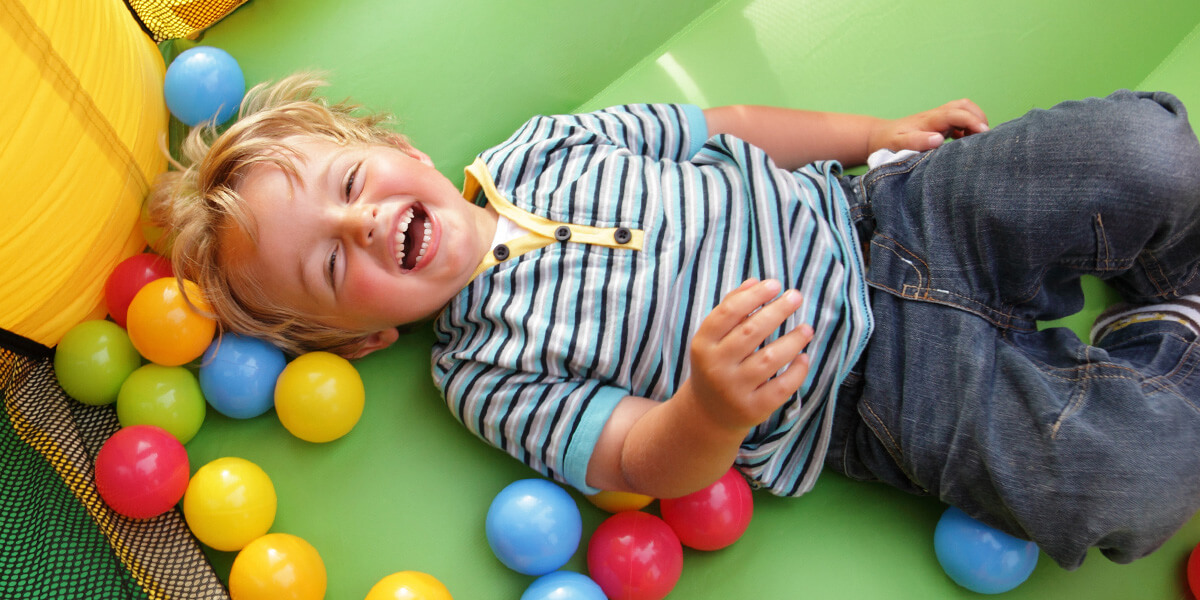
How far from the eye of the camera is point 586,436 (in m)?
1.02

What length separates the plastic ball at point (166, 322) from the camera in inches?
43.8

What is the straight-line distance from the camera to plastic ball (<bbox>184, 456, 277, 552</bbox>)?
1.09m

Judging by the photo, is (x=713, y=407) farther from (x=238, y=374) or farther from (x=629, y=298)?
(x=238, y=374)

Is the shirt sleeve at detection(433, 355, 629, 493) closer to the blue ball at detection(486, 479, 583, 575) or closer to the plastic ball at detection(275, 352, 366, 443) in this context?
the blue ball at detection(486, 479, 583, 575)

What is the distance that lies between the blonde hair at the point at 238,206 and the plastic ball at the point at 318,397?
0.15 feet

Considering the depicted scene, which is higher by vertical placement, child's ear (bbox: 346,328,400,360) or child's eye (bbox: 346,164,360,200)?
child's eye (bbox: 346,164,360,200)

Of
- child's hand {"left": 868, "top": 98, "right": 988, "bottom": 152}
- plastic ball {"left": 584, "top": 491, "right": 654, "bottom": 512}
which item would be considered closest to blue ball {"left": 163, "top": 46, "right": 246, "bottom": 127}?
plastic ball {"left": 584, "top": 491, "right": 654, "bottom": 512}

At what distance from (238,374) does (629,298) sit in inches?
23.5

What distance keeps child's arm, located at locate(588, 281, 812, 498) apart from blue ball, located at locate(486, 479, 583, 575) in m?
0.10

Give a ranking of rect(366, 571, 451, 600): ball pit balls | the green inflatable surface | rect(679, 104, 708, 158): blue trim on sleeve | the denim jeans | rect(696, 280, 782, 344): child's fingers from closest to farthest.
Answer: rect(696, 280, 782, 344): child's fingers, the denim jeans, rect(366, 571, 451, 600): ball pit balls, the green inflatable surface, rect(679, 104, 708, 158): blue trim on sleeve

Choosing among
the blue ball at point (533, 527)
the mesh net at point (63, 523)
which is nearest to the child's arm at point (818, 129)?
the blue ball at point (533, 527)

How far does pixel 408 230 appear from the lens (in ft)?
3.63

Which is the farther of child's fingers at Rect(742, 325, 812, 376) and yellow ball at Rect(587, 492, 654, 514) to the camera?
yellow ball at Rect(587, 492, 654, 514)

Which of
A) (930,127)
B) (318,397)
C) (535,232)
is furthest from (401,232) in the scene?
(930,127)
